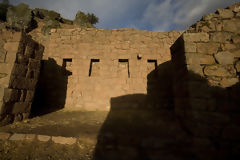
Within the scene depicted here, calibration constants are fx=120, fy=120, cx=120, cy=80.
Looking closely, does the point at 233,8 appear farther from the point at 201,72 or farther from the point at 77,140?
the point at 77,140

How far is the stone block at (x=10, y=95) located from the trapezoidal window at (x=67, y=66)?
8.78 feet

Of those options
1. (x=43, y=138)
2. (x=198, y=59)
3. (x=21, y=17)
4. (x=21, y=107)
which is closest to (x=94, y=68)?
(x=21, y=107)

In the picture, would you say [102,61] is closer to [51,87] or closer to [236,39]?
[51,87]

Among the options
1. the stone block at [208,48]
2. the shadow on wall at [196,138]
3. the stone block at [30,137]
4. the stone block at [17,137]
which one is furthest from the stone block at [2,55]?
the stone block at [208,48]

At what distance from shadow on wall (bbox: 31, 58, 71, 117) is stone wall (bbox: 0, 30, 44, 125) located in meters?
1.85

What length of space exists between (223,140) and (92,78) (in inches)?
190

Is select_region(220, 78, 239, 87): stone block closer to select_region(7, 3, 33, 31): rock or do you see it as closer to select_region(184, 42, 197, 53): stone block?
select_region(184, 42, 197, 53): stone block

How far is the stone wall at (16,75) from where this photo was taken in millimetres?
3107

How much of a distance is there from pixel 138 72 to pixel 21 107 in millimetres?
4438

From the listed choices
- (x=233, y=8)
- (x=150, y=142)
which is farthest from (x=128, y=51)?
(x=150, y=142)

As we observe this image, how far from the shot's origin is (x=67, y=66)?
6023 millimetres

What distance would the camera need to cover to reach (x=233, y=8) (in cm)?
279

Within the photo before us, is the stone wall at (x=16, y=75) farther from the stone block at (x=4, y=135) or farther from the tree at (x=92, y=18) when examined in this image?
the tree at (x=92, y=18)

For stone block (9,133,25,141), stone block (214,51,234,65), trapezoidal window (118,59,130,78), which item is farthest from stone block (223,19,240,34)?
stone block (9,133,25,141)
